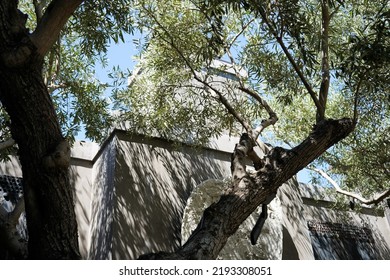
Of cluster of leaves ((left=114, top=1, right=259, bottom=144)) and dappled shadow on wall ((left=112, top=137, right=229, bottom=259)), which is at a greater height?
cluster of leaves ((left=114, top=1, right=259, bottom=144))

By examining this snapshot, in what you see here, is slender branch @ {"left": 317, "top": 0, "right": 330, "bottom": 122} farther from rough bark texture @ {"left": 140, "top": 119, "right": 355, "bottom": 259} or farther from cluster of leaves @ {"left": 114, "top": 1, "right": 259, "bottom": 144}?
cluster of leaves @ {"left": 114, "top": 1, "right": 259, "bottom": 144}

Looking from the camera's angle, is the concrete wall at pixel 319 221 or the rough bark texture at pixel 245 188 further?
the concrete wall at pixel 319 221

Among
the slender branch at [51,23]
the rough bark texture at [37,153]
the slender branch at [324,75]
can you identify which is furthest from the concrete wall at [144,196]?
the slender branch at [51,23]

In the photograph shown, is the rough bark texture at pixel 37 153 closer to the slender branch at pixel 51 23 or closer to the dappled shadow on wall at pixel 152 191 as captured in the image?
the slender branch at pixel 51 23

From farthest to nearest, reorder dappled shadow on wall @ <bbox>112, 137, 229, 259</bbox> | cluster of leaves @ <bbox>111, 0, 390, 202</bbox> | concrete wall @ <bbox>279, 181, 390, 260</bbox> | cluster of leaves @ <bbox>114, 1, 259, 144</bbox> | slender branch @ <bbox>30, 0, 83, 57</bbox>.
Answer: concrete wall @ <bbox>279, 181, 390, 260</bbox>, dappled shadow on wall @ <bbox>112, 137, 229, 259</bbox>, cluster of leaves @ <bbox>114, 1, 259, 144</bbox>, cluster of leaves @ <bbox>111, 0, 390, 202</bbox>, slender branch @ <bbox>30, 0, 83, 57</bbox>

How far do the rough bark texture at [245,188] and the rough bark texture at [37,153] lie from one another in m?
0.52

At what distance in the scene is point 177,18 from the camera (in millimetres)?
5648

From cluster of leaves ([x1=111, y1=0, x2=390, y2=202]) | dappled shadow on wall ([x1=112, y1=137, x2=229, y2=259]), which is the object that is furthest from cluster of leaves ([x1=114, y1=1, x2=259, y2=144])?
dappled shadow on wall ([x1=112, y1=137, x2=229, y2=259])

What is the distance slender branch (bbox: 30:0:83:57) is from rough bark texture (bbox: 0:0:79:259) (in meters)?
0.10

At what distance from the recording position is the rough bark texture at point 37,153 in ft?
7.95

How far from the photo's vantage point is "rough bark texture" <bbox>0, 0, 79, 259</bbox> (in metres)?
2.42

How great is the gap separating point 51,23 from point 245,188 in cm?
170
